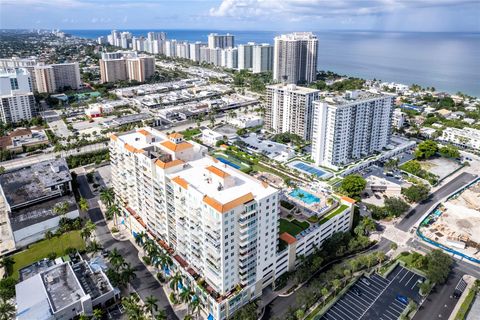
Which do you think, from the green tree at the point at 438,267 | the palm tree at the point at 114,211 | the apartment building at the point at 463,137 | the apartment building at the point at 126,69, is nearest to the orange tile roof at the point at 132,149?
the palm tree at the point at 114,211

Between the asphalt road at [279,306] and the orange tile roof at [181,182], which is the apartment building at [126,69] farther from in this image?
the asphalt road at [279,306]

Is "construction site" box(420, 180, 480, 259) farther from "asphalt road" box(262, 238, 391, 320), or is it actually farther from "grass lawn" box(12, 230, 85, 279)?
"grass lawn" box(12, 230, 85, 279)

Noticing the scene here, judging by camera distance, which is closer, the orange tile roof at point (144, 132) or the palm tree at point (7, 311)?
the palm tree at point (7, 311)

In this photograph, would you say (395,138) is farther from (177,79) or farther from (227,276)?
(177,79)

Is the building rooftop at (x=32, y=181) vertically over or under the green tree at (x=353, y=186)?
over

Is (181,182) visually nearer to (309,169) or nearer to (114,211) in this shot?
(114,211)

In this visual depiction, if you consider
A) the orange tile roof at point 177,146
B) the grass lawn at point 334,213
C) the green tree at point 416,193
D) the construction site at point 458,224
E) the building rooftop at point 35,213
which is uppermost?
the orange tile roof at point 177,146

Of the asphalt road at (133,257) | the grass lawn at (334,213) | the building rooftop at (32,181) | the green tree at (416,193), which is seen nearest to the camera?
the asphalt road at (133,257)

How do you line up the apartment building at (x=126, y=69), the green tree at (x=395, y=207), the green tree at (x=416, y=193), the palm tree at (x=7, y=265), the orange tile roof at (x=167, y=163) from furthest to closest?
the apartment building at (x=126, y=69)
the green tree at (x=416, y=193)
the green tree at (x=395, y=207)
the palm tree at (x=7, y=265)
the orange tile roof at (x=167, y=163)
